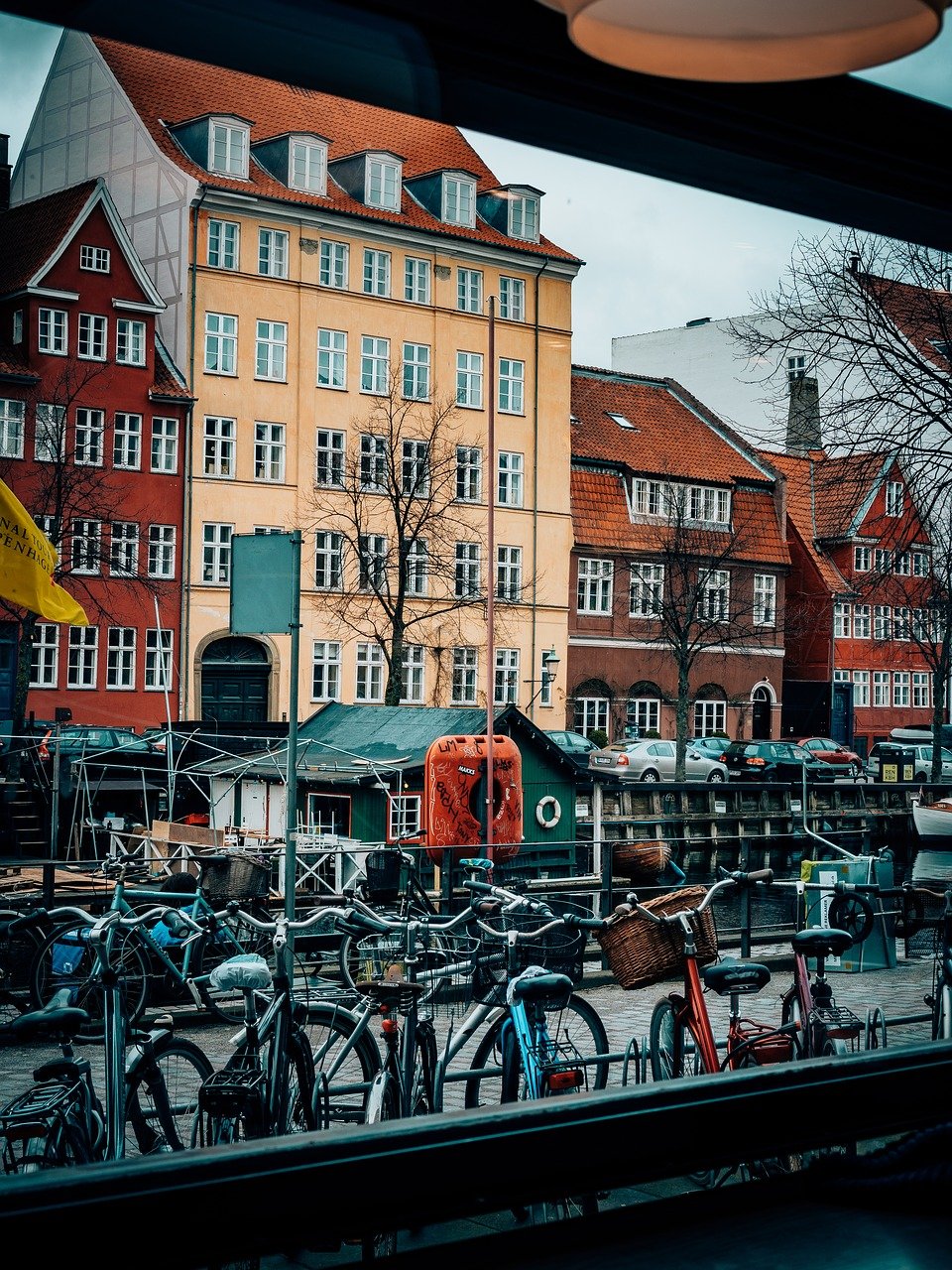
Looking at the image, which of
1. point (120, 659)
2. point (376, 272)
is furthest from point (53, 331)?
point (376, 272)

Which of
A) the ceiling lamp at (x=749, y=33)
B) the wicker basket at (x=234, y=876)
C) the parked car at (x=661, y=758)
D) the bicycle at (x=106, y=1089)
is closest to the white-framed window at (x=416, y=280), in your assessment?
the ceiling lamp at (x=749, y=33)

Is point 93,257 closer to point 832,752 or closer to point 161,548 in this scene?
point 161,548

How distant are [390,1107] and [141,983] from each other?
2.53ft

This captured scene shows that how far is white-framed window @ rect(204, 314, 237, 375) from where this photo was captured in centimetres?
295

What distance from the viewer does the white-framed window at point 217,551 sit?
3.06 m

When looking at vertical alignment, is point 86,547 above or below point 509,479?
below

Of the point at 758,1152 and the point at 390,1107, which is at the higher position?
the point at 758,1152

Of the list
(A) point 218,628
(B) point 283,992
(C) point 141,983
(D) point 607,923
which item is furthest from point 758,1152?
(D) point 607,923

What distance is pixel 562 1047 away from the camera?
183 inches

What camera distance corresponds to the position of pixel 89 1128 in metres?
3.60

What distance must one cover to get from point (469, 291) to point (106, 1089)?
215cm

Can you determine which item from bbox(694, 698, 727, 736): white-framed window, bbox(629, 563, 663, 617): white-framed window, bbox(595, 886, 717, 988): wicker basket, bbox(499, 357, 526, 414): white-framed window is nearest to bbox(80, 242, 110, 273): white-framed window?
bbox(499, 357, 526, 414): white-framed window

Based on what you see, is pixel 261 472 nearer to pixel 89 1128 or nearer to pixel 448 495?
pixel 448 495

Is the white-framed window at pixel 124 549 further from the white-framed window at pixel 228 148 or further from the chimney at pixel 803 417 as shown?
the chimney at pixel 803 417
